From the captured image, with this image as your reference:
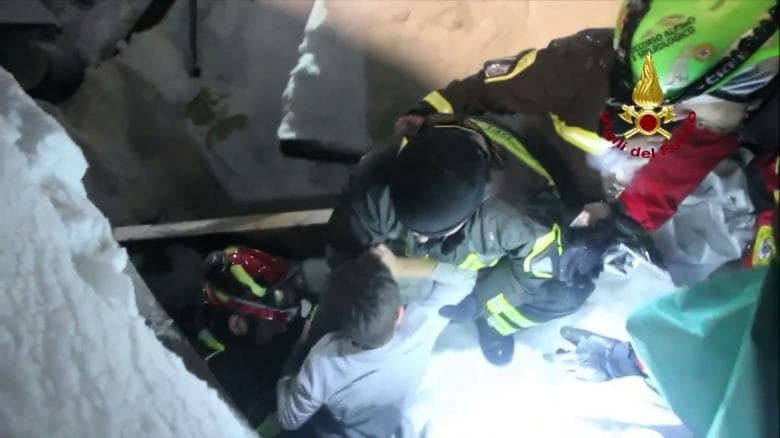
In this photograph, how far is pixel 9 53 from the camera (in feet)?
3.23

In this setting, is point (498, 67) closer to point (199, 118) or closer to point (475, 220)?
point (475, 220)

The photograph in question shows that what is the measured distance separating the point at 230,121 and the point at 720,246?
27.0 inches

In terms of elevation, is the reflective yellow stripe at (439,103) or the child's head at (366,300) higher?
the reflective yellow stripe at (439,103)

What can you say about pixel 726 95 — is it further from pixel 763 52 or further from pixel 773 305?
pixel 773 305

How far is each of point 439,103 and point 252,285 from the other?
0.32m

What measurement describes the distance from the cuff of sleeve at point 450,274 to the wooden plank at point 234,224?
0.59 ft

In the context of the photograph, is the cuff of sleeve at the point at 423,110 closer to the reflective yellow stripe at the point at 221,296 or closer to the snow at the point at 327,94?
the snow at the point at 327,94

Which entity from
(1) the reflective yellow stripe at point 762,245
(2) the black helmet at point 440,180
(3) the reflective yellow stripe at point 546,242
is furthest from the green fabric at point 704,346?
(2) the black helmet at point 440,180

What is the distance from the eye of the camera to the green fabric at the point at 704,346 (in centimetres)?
60

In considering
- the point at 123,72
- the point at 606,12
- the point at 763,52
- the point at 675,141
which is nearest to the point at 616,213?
the point at 675,141

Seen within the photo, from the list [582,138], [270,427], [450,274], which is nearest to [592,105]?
[582,138]

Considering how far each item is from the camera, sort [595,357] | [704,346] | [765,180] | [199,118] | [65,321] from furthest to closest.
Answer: [199,118] → [595,357] → [765,180] → [704,346] → [65,321]

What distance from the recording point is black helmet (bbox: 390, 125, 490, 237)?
74cm

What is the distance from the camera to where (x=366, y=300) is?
846 mm
